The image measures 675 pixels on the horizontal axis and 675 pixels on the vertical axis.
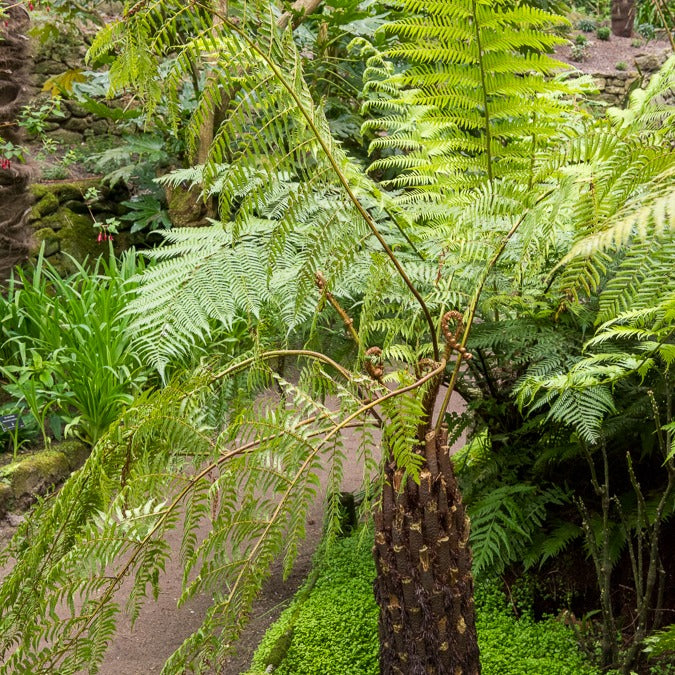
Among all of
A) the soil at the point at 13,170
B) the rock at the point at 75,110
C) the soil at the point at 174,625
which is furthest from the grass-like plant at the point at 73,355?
the rock at the point at 75,110

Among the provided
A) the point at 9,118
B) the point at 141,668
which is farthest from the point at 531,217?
the point at 9,118

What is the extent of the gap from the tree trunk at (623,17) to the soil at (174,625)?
1693 centimetres

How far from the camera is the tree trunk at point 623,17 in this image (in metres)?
16.0

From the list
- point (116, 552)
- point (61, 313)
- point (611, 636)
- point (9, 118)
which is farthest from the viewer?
point (9, 118)

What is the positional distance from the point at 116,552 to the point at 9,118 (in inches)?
183

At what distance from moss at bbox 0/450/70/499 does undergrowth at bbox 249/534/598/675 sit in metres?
1.80

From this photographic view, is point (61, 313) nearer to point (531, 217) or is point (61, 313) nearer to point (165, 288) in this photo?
point (165, 288)

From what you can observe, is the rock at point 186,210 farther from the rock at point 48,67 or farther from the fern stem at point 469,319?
the rock at point 48,67

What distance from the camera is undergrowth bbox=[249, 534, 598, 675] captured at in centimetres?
185

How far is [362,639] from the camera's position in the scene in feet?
6.72

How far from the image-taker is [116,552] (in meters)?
→ 1.29

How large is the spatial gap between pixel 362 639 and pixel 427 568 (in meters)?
0.85

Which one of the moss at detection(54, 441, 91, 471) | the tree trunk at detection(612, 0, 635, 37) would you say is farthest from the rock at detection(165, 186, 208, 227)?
the tree trunk at detection(612, 0, 635, 37)

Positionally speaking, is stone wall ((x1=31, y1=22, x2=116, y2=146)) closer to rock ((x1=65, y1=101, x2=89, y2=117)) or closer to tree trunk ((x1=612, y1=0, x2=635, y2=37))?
rock ((x1=65, y1=101, x2=89, y2=117))
